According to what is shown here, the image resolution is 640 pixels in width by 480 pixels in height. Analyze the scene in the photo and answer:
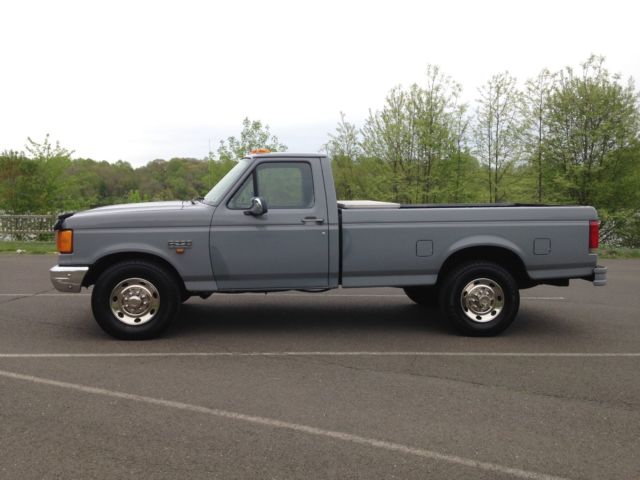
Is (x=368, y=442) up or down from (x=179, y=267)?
down

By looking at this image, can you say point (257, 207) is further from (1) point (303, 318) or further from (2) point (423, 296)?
(2) point (423, 296)

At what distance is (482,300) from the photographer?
6699mm

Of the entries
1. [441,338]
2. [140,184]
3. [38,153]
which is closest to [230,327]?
[441,338]

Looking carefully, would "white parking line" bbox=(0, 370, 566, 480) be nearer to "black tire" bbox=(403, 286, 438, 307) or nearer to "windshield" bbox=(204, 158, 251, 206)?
"windshield" bbox=(204, 158, 251, 206)

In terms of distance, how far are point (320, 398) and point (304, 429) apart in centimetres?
64

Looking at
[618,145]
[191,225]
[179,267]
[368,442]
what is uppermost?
[618,145]

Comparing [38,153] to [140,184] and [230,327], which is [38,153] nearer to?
[140,184]

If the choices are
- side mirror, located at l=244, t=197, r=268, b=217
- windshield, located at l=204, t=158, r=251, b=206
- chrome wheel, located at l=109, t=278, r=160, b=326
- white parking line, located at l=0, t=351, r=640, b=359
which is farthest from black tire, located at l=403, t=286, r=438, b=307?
chrome wheel, located at l=109, t=278, r=160, b=326

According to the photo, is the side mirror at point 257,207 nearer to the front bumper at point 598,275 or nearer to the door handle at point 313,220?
the door handle at point 313,220

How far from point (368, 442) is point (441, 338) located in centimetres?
310

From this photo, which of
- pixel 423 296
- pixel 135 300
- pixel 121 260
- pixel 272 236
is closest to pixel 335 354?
pixel 272 236

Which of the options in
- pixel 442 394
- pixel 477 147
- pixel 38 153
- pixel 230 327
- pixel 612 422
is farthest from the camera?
pixel 38 153

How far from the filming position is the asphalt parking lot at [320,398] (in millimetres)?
3484

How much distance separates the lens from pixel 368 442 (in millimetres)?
3756
